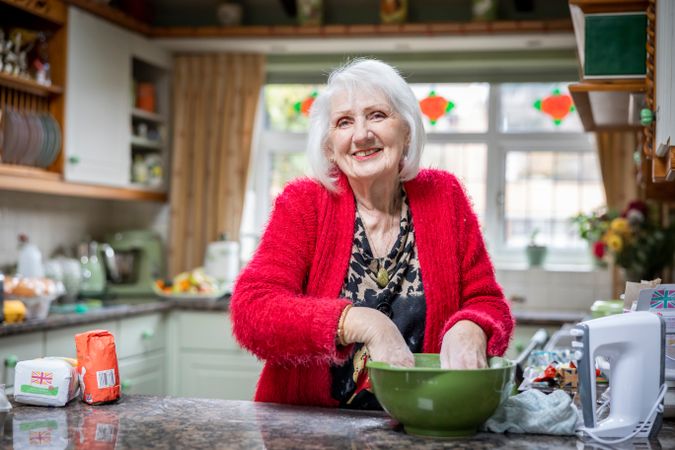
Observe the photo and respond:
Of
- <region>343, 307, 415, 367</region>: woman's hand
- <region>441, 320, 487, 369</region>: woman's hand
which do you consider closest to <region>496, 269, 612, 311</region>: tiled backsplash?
<region>441, 320, 487, 369</region>: woman's hand

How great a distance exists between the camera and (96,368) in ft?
5.19

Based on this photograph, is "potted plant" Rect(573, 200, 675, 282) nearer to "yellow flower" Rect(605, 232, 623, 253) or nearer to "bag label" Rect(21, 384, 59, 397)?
"yellow flower" Rect(605, 232, 623, 253)

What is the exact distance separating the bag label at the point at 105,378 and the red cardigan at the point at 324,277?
242mm

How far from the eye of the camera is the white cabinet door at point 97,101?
3828 millimetres

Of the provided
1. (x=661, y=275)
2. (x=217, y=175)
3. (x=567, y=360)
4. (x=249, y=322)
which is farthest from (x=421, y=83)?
(x=249, y=322)

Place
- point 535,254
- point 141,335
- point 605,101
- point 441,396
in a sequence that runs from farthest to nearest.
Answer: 1. point 535,254
2. point 141,335
3. point 605,101
4. point 441,396

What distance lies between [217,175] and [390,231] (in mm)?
3043

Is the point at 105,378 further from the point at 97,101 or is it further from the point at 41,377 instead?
the point at 97,101

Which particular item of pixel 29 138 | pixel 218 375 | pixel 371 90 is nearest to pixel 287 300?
pixel 371 90

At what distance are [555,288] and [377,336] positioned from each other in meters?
3.18

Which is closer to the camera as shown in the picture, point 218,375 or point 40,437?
point 40,437

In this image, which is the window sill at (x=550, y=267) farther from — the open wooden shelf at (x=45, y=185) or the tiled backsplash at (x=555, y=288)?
the open wooden shelf at (x=45, y=185)

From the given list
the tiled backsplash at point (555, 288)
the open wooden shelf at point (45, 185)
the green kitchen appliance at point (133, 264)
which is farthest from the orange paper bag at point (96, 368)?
the tiled backsplash at point (555, 288)

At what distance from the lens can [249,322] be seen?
1.58m
